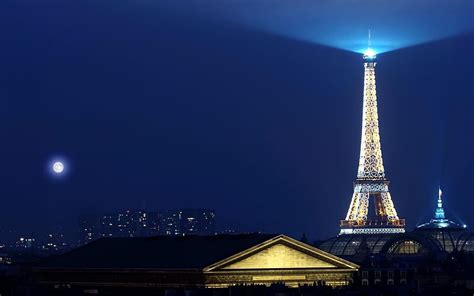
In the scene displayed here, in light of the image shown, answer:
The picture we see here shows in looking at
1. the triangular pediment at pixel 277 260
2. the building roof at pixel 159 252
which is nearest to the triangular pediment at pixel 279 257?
the triangular pediment at pixel 277 260

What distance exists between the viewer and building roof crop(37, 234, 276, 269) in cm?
11025

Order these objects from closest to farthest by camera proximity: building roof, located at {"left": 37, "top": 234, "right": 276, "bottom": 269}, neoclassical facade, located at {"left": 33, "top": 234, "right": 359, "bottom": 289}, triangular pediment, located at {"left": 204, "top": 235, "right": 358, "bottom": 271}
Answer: neoclassical facade, located at {"left": 33, "top": 234, "right": 359, "bottom": 289}
triangular pediment, located at {"left": 204, "top": 235, "right": 358, "bottom": 271}
building roof, located at {"left": 37, "top": 234, "right": 276, "bottom": 269}

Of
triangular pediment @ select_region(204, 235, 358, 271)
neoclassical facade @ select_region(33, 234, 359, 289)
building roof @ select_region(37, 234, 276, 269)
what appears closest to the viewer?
neoclassical facade @ select_region(33, 234, 359, 289)

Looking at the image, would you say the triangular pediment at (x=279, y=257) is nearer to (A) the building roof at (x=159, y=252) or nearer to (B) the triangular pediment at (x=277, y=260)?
(B) the triangular pediment at (x=277, y=260)

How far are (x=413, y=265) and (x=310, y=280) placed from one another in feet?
144

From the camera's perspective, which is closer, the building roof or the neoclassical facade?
the neoclassical facade

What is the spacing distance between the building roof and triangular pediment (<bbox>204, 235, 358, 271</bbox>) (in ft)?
1.46

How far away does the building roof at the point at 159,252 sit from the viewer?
110 m

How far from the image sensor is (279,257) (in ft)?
365

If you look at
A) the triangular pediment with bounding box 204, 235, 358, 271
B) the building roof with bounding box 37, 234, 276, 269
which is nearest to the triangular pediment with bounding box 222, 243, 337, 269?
the triangular pediment with bounding box 204, 235, 358, 271

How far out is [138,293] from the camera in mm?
106500

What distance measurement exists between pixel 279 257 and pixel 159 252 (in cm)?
752

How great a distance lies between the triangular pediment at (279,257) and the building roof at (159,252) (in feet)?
1.46

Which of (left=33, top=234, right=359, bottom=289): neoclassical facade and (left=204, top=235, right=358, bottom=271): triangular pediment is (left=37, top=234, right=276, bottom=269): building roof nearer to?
(left=33, top=234, right=359, bottom=289): neoclassical facade
